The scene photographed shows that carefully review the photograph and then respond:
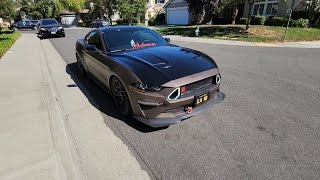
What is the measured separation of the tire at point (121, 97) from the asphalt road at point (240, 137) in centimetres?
19

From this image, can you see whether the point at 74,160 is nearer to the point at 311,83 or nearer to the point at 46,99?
the point at 46,99

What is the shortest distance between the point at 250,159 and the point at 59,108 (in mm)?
3906

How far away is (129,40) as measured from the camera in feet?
16.5

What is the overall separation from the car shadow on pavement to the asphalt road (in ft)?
0.07

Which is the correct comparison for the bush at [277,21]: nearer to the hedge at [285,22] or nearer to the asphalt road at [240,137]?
the hedge at [285,22]

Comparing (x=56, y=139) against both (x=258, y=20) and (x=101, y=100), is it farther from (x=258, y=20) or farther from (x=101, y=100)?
(x=258, y=20)

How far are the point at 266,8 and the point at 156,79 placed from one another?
2640 centimetres

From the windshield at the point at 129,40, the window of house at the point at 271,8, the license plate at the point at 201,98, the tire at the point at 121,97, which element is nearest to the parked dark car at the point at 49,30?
the windshield at the point at 129,40

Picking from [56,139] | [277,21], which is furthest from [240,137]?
[277,21]

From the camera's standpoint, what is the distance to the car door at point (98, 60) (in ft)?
15.7

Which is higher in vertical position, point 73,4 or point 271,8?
point 73,4

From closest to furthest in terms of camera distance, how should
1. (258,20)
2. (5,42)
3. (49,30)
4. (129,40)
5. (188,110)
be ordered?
(188,110) < (129,40) < (5,42) < (49,30) < (258,20)

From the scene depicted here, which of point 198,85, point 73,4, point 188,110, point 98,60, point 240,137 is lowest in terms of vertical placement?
point 240,137

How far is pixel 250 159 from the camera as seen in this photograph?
121 inches
